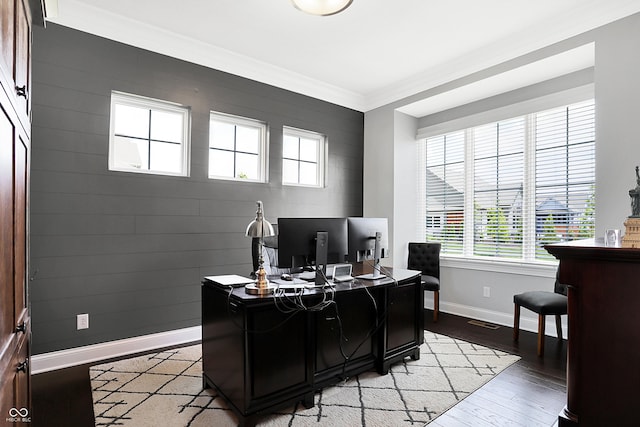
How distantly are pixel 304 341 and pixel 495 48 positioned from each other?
346 cm

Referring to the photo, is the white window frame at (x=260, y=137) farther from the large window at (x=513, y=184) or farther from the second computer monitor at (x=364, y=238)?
the large window at (x=513, y=184)

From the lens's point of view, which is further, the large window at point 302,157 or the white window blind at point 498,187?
the large window at point 302,157

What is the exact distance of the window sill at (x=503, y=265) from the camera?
376 cm

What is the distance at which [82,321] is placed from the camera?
2998mm

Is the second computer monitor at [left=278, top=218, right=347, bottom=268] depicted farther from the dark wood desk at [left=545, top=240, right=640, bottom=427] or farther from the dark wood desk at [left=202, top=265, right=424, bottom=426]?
the dark wood desk at [left=545, top=240, right=640, bottom=427]

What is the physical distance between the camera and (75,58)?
2.99 meters

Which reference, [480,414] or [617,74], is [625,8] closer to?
[617,74]

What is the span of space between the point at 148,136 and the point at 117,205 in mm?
758

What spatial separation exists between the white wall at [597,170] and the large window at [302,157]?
0.78 meters

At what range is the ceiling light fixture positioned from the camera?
253cm

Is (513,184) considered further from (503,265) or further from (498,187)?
(503,265)

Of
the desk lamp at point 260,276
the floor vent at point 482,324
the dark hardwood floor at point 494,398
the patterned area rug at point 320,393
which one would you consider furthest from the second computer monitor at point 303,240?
the floor vent at point 482,324

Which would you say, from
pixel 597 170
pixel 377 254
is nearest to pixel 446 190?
pixel 597 170

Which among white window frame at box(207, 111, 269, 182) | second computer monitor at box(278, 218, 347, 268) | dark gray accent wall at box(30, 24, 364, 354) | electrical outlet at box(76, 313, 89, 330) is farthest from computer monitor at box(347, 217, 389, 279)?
electrical outlet at box(76, 313, 89, 330)
